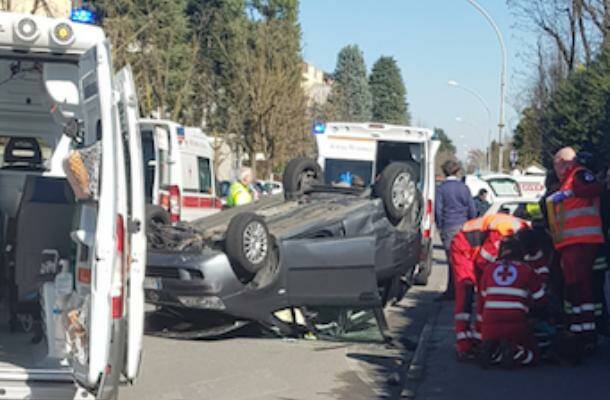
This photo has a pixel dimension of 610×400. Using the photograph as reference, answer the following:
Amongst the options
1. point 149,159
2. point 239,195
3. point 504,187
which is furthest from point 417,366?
point 504,187

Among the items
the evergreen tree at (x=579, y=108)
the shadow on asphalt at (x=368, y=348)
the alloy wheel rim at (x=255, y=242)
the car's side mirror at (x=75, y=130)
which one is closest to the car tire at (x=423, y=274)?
the shadow on asphalt at (x=368, y=348)

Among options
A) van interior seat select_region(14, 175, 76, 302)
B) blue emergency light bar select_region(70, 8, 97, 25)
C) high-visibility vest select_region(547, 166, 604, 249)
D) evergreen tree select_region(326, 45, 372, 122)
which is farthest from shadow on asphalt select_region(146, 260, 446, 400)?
evergreen tree select_region(326, 45, 372, 122)

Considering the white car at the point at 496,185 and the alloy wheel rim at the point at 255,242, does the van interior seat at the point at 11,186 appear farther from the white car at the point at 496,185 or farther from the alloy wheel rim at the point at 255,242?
the white car at the point at 496,185

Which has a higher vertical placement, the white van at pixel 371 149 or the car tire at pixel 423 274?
the white van at pixel 371 149

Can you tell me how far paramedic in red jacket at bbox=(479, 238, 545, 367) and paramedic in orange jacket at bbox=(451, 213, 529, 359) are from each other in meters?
0.13

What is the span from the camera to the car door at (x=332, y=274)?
8.85 meters

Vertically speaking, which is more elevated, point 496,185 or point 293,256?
point 496,185

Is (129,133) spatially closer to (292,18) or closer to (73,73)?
(73,73)

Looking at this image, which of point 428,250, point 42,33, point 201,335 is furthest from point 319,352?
point 428,250

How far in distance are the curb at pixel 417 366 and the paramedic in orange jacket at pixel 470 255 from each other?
0.38 meters

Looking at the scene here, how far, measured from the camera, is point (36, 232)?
23.0ft

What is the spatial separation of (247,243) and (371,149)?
25.1 feet

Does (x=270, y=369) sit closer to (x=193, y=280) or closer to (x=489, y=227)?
(x=193, y=280)

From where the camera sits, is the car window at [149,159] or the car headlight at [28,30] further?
the car window at [149,159]
